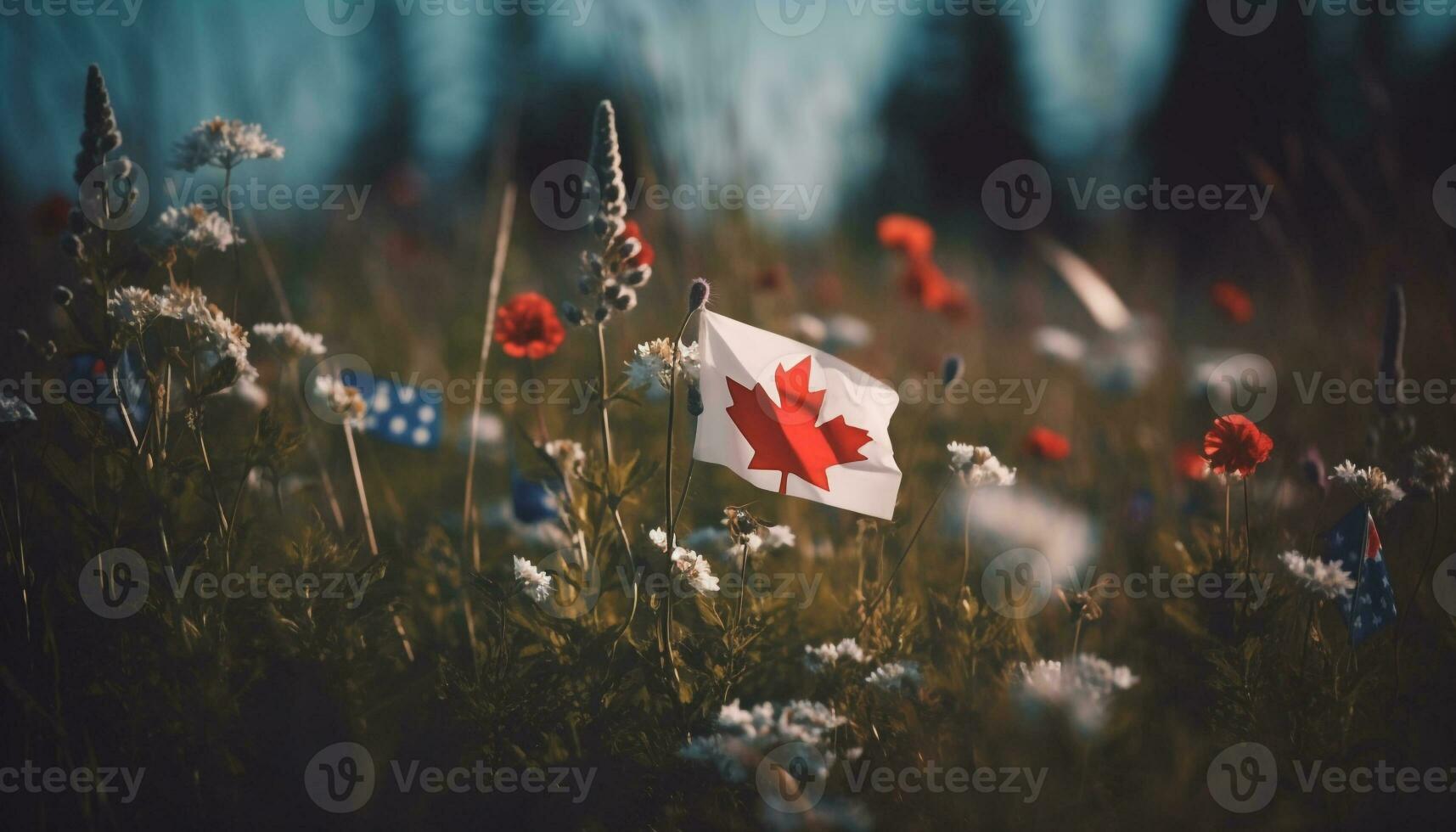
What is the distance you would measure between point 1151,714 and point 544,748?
56.8 inches

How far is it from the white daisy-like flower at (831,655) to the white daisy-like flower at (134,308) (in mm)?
1535

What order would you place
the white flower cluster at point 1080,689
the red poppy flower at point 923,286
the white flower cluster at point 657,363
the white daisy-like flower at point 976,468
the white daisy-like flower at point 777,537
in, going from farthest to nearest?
the red poppy flower at point 923,286 → the white daisy-like flower at point 777,537 → the white daisy-like flower at point 976,468 → the white flower cluster at point 657,363 → the white flower cluster at point 1080,689

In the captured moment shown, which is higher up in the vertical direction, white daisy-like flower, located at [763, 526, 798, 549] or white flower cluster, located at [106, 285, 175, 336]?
white flower cluster, located at [106, 285, 175, 336]

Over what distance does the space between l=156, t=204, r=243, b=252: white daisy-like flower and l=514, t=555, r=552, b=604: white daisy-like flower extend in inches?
37.3

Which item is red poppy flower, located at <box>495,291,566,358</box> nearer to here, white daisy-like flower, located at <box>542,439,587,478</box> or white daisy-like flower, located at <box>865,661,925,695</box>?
white daisy-like flower, located at <box>542,439,587,478</box>

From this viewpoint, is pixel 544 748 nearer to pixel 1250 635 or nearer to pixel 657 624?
pixel 657 624

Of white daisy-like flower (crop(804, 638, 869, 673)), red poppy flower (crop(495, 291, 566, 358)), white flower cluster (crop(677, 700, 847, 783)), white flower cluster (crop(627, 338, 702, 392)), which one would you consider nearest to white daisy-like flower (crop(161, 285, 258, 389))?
red poppy flower (crop(495, 291, 566, 358))

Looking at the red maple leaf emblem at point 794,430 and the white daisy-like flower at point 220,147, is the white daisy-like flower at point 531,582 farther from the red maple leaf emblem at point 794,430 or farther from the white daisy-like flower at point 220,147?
the white daisy-like flower at point 220,147

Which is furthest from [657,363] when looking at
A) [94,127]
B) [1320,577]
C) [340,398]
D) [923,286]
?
[923,286]

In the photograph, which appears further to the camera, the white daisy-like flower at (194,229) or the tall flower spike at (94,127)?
the white daisy-like flower at (194,229)

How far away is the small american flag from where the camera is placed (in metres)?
1.88

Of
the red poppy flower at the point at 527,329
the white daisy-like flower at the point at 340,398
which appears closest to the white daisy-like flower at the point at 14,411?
the white daisy-like flower at the point at 340,398

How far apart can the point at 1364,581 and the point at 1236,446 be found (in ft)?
1.41

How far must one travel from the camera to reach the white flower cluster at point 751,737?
160cm
